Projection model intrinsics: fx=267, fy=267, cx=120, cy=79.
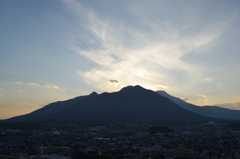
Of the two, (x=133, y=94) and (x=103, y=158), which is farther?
(x=133, y=94)

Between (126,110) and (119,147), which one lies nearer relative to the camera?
(119,147)

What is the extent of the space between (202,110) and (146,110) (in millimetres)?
79543

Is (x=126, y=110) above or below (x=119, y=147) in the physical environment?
above

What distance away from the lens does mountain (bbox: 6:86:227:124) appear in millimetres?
117250

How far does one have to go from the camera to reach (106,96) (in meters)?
143

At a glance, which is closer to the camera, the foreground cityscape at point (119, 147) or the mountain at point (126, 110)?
the foreground cityscape at point (119, 147)

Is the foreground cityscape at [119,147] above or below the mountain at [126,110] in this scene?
below

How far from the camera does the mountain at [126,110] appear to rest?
117250mm

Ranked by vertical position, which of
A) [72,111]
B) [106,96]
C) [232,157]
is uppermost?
[106,96]

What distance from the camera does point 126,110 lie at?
128500mm

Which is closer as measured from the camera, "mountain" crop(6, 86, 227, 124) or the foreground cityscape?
the foreground cityscape

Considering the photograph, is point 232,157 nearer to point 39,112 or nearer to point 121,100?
point 121,100

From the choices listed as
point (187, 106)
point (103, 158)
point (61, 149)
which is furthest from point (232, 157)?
point (187, 106)

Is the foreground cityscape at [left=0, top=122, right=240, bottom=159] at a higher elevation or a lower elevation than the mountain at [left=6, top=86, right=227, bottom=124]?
lower
